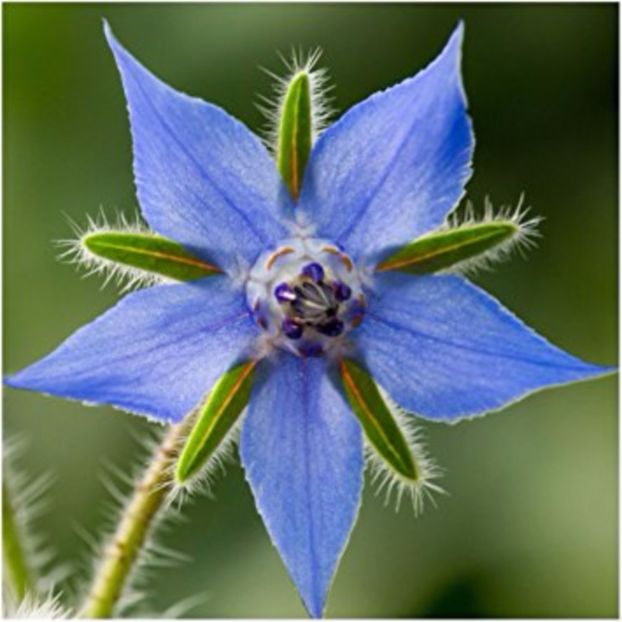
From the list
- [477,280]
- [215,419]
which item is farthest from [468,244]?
[477,280]

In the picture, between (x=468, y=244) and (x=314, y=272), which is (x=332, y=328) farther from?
(x=468, y=244)

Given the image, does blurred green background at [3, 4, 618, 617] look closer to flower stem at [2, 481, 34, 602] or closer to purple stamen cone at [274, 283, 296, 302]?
flower stem at [2, 481, 34, 602]

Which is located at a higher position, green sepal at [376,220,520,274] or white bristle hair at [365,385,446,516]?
green sepal at [376,220,520,274]

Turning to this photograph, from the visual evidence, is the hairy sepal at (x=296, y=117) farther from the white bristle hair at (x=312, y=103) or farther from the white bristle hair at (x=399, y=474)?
the white bristle hair at (x=399, y=474)

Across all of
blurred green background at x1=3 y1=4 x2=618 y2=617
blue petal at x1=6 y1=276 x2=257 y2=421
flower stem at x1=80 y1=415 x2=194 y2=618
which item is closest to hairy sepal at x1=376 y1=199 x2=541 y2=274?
blue petal at x1=6 y1=276 x2=257 y2=421

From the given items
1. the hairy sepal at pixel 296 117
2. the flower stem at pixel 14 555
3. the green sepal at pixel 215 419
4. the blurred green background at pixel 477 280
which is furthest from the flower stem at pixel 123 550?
the blurred green background at pixel 477 280

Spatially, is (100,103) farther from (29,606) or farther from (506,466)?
(29,606)
